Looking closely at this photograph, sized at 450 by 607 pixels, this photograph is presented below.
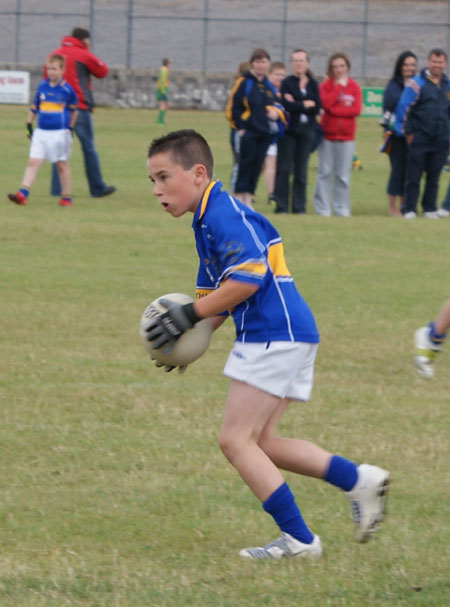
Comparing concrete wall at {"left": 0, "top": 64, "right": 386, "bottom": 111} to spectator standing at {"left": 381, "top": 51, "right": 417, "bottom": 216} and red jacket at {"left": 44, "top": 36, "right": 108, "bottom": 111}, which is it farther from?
spectator standing at {"left": 381, "top": 51, "right": 417, "bottom": 216}

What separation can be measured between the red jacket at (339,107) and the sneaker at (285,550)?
35.7 ft

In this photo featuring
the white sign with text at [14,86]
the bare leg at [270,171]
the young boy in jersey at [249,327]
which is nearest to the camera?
the young boy in jersey at [249,327]

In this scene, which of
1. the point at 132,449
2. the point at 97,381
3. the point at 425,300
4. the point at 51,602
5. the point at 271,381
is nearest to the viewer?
the point at 51,602

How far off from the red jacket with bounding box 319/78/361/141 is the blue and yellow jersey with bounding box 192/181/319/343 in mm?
10694

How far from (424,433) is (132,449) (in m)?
1.52

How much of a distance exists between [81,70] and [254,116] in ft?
9.42

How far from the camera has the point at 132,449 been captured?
5.79m

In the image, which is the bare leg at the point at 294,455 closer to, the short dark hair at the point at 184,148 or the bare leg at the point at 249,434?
the bare leg at the point at 249,434

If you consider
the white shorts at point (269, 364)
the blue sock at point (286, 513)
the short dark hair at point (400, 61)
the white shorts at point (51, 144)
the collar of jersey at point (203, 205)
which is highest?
the short dark hair at point (400, 61)

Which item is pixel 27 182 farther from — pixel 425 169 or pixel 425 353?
pixel 425 353

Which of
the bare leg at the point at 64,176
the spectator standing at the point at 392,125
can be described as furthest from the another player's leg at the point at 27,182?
the spectator standing at the point at 392,125

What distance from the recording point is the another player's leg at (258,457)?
4.27m

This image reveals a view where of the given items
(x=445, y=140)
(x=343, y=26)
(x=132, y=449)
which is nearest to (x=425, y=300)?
(x=132, y=449)

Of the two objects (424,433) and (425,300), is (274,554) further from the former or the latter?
(425,300)
